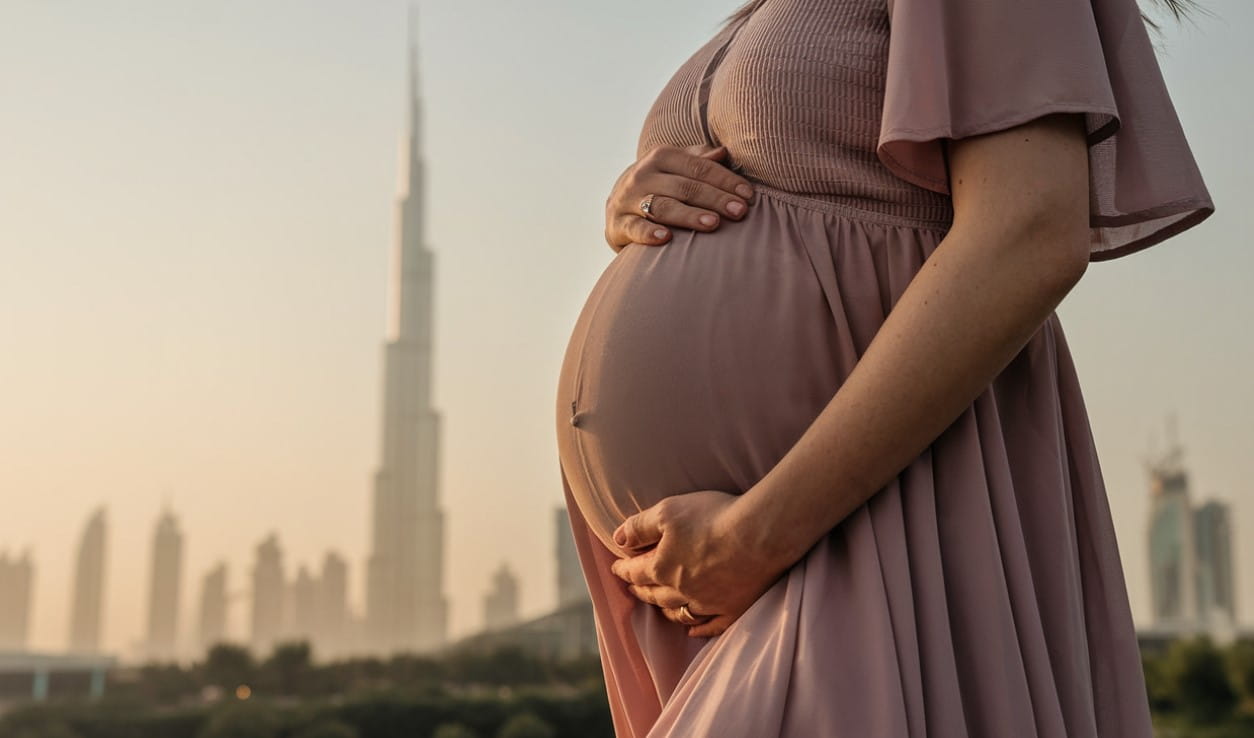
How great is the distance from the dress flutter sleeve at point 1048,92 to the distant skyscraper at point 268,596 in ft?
130

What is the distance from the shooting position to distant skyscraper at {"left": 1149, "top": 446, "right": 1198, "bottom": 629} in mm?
35219

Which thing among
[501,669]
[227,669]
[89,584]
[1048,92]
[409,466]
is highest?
[409,466]

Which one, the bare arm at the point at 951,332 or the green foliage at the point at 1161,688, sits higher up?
the bare arm at the point at 951,332

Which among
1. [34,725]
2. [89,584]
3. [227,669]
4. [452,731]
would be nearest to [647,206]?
[452,731]

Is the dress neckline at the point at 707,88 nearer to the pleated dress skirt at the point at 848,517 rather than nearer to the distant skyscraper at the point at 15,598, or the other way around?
the pleated dress skirt at the point at 848,517

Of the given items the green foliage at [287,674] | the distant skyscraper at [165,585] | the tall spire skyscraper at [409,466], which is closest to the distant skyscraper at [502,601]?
the tall spire skyscraper at [409,466]

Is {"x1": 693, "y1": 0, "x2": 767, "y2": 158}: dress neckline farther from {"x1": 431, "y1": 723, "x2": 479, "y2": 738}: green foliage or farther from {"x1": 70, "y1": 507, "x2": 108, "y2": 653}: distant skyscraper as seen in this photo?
{"x1": 70, "y1": 507, "x2": 108, "y2": 653}: distant skyscraper

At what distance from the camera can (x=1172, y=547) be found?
122ft

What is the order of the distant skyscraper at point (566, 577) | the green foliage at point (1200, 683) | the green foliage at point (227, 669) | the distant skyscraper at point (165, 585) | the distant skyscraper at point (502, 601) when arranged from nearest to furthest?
1. the green foliage at point (1200, 683)
2. the green foliage at point (227, 669)
3. the distant skyscraper at point (566, 577)
4. the distant skyscraper at point (502, 601)
5. the distant skyscraper at point (165, 585)

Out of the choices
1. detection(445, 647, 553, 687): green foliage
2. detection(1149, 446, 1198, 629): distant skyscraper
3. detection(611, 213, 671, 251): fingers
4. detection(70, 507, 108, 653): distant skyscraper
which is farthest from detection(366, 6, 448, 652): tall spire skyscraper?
detection(611, 213, 671, 251): fingers

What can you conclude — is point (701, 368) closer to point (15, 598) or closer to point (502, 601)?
point (502, 601)

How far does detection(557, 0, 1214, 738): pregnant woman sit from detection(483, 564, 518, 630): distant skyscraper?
35739 mm

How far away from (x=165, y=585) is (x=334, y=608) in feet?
19.9

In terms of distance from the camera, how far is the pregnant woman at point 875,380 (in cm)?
64
